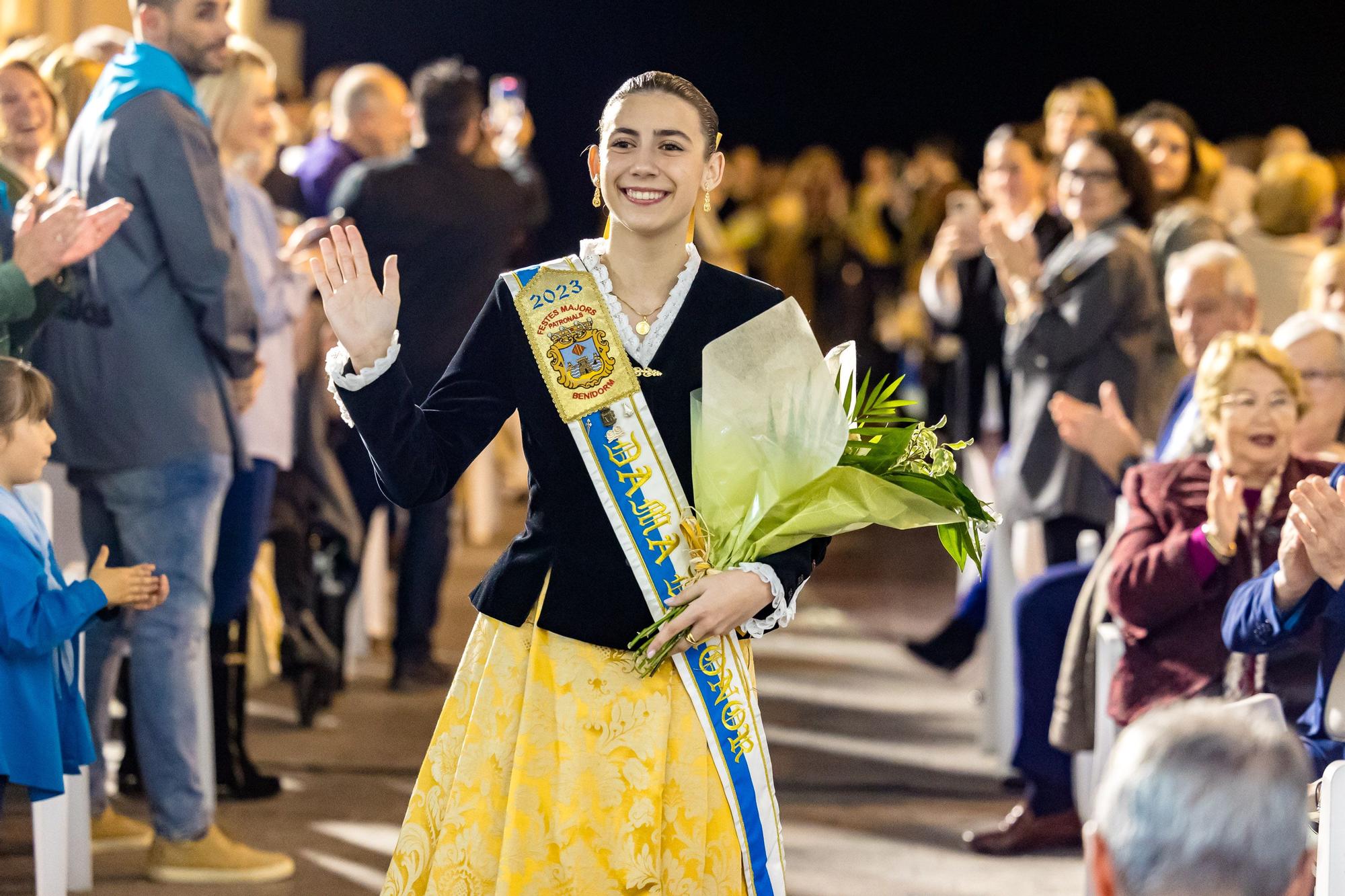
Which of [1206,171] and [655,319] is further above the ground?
[1206,171]

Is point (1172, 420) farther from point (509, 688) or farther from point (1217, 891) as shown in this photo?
point (1217, 891)

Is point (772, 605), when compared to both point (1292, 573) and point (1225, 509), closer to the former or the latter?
point (1292, 573)

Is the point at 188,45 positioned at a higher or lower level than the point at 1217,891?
higher

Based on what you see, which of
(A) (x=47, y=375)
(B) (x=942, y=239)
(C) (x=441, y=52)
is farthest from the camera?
(C) (x=441, y=52)

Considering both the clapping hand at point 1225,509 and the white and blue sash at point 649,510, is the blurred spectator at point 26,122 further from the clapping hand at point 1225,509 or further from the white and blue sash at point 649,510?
the clapping hand at point 1225,509

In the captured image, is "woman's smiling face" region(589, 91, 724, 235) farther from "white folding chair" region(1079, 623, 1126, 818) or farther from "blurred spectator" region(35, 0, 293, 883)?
"white folding chair" region(1079, 623, 1126, 818)

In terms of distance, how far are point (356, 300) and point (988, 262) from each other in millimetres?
4523

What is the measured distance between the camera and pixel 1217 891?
1.42 m

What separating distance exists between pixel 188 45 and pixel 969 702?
10.3 ft

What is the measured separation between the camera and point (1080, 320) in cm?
466

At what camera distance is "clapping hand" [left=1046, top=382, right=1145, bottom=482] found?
4.08 meters

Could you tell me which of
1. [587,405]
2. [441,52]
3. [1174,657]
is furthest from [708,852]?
[441,52]

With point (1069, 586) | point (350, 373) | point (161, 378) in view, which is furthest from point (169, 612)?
point (1069, 586)

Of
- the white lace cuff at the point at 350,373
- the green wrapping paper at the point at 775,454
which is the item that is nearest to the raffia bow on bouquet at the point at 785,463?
the green wrapping paper at the point at 775,454
